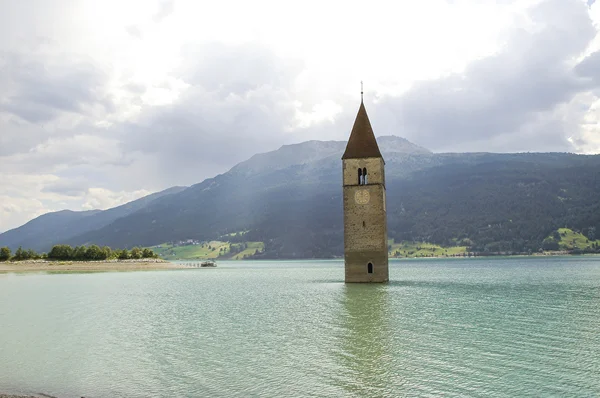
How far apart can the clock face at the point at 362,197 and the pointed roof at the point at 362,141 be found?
4.01m

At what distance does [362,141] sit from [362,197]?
6726mm

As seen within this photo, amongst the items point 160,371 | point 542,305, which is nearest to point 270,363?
point 160,371

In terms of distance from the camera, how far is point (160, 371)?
67.4 ft

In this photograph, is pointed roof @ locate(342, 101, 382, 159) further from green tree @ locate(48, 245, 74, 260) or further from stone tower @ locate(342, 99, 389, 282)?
green tree @ locate(48, 245, 74, 260)

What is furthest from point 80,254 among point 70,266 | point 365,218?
point 365,218

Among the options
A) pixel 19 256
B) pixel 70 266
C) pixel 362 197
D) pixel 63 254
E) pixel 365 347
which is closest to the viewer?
pixel 365 347

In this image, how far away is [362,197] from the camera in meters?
56.7

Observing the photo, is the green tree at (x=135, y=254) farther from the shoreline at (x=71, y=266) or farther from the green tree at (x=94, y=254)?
the green tree at (x=94, y=254)

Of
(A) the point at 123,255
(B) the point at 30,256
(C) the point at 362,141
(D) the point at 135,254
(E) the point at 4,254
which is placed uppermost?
(C) the point at 362,141

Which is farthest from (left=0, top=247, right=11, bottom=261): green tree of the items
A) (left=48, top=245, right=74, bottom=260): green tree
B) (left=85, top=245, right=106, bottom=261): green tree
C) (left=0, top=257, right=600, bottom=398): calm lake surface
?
(left=0, top=257, right=600, bottom=398): calm lake surface

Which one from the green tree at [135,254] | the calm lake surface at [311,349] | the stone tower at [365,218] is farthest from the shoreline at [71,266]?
the calm lake surface at [311,349]

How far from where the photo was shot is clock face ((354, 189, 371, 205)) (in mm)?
56469

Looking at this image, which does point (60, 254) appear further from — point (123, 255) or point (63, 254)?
point (123, 255)

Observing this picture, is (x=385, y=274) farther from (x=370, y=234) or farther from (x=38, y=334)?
(x=38, y=334)
